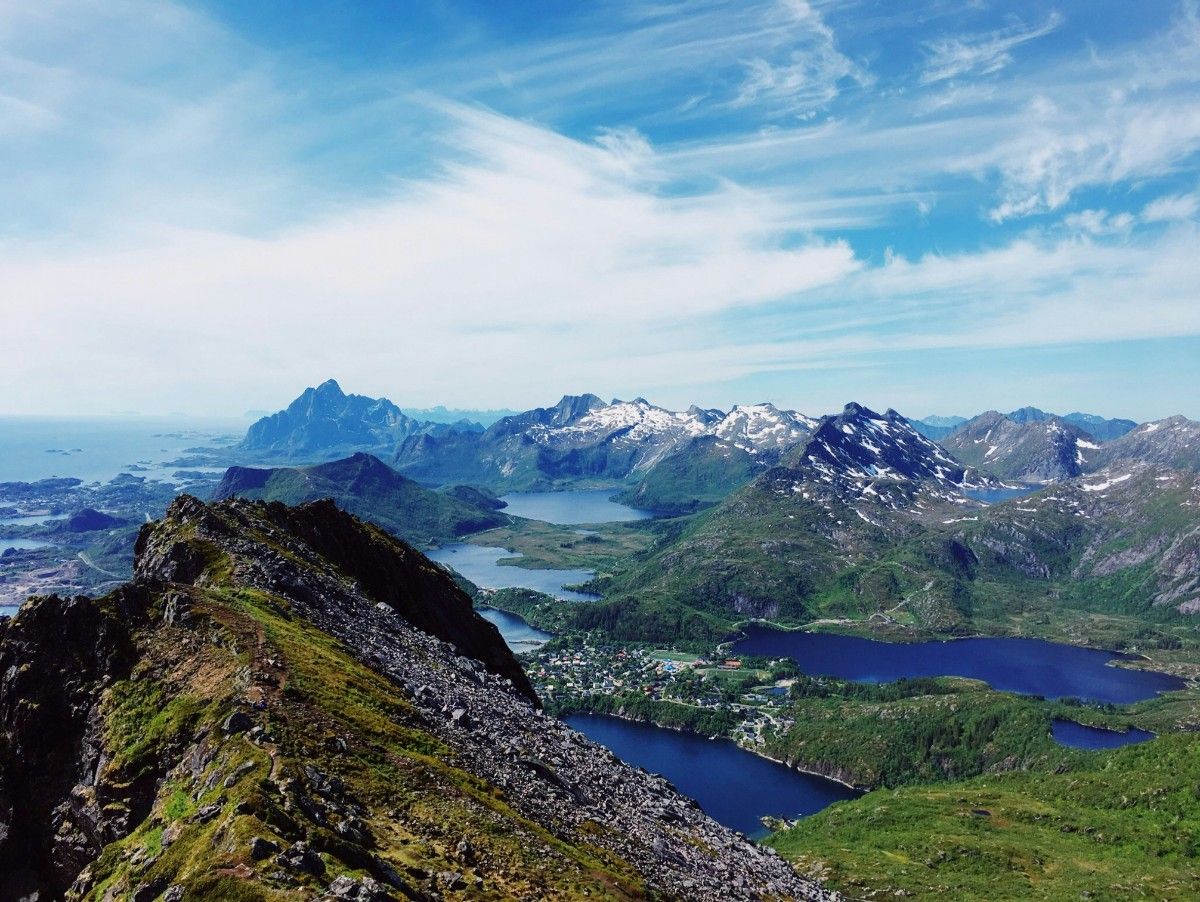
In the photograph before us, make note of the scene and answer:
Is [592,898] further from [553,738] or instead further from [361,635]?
[361,635]

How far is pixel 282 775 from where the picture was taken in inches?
1179

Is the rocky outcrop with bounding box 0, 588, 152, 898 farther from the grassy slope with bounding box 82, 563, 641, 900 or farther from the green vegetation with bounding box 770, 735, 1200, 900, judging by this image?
the green vegetation with bounding box 770, 735, 1200, 900

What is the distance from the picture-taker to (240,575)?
61.9 meters

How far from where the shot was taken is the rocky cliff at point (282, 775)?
2758 cm

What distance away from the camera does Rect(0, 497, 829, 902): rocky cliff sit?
27.6 metres

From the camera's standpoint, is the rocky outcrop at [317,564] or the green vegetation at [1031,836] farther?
the green vegetation at [1031,836]

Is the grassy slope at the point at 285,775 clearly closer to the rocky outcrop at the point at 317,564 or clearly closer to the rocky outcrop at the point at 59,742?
the rocky outcrop at the point at 59,742

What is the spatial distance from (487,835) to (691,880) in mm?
19149

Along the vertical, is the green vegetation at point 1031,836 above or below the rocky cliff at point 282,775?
below

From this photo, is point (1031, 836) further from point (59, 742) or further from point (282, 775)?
point (59, 742)

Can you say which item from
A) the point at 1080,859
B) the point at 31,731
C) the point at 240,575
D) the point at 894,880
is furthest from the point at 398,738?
the point at 1080,859

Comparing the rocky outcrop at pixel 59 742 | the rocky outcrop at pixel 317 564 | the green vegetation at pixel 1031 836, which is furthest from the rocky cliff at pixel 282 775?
the green vegetation at pixel 1031 836

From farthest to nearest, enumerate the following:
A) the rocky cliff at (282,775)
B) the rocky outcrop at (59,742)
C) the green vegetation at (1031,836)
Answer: the green vegetation at (1031,836) < the rocky outcrop at (59,742) < the rocky cliff at (282,775)

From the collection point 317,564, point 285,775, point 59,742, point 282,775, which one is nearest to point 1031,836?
point 317,564
